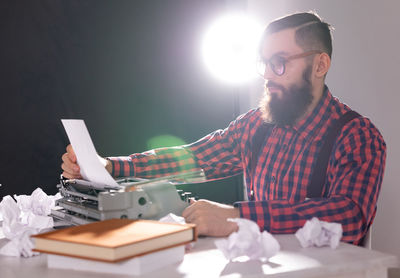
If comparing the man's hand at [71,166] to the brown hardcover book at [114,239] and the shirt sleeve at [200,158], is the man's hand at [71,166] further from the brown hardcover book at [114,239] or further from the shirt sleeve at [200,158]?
the brown hardcover book at [114,239]

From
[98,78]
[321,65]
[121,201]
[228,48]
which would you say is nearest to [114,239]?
[121,201]

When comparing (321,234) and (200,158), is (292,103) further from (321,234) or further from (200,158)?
(321,234)

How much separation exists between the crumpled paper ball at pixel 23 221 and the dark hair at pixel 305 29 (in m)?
0.99

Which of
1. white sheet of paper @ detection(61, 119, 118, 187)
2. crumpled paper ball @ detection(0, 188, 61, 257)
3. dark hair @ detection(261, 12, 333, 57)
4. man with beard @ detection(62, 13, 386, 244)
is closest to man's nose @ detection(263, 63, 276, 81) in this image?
man with beard @ detection(62, 13, 386, 244)

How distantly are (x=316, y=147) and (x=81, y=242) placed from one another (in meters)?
1.01

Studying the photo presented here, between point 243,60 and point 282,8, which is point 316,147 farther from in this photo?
point 282,8

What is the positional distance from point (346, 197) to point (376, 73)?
1.55 m

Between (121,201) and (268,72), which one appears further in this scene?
(268,72)

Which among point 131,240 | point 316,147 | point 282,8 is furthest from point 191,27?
point 131,240

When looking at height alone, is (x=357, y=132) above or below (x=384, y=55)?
below

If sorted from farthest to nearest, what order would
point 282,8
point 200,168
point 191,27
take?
point 282,8 → point 191,27 → point 200,168

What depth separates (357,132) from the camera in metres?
1.48

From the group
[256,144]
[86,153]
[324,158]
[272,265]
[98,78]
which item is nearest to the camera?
[272,265]

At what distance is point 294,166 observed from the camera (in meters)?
1.66
